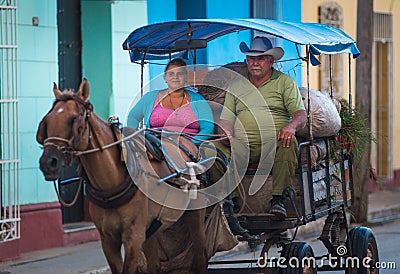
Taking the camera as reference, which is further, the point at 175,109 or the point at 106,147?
the point at 175,109

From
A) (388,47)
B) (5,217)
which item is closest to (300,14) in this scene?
(388,47)

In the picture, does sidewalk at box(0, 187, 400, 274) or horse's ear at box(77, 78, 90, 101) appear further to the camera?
sidewalk at box(0, 187, 400, 274)

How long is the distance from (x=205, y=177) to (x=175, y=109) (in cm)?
62

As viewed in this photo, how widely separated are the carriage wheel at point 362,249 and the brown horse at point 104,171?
93.0 inches

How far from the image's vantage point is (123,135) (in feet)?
21.4

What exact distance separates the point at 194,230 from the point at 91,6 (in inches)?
212

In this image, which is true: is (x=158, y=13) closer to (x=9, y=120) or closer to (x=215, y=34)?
(x=9, y=120)

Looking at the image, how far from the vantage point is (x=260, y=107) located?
7691 millimetres

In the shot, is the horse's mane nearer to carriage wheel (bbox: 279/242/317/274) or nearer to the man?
the man

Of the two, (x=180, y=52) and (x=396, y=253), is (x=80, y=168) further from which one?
(x=396, y=253)

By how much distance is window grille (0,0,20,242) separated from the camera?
10094mm

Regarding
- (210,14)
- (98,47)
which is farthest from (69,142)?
(210,14)

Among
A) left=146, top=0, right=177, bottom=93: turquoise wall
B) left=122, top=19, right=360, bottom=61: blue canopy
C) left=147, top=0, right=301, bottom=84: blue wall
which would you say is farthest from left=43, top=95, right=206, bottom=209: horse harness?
left=146, top=0, right=177, bottom=93: turquoise wall

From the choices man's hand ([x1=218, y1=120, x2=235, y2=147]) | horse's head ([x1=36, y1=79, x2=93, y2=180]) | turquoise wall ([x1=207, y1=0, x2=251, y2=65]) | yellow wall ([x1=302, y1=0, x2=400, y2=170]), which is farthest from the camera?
Answer: yellow wall ([x1=302, y1=0, x2=400, y2=170])
